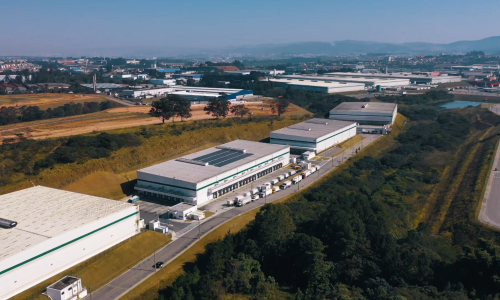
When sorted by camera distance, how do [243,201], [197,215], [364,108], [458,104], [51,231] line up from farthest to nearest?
[458,104]
[364,108]
[243,201]
[197,215]
[51,231]

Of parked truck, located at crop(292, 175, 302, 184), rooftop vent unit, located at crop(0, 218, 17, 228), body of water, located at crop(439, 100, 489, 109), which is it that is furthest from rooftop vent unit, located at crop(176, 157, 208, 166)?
body of water, located at crop(439, 100, 489, 109)

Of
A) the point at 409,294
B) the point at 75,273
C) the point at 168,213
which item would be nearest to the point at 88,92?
the point at 168,213

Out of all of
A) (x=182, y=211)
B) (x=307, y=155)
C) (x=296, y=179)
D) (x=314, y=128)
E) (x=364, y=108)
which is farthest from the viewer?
(x=364, y=108)

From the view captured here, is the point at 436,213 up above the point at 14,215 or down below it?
below

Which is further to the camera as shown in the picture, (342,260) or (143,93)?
Result: (143,93)

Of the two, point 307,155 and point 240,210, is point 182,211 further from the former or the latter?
point 307,155

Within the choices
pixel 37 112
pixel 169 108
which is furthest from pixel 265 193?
pixel 37 112

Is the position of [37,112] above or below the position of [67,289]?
above

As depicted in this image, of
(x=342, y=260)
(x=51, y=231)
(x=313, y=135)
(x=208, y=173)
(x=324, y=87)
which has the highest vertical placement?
(x=324, y=87)

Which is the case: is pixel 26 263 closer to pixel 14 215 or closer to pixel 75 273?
pixel 75 273
